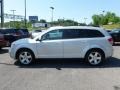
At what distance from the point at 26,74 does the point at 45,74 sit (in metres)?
0.67

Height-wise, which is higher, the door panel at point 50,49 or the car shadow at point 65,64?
the door panel at point 50,49

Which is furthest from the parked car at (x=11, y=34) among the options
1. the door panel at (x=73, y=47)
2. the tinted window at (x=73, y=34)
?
the door panel at (x=73, y=47)

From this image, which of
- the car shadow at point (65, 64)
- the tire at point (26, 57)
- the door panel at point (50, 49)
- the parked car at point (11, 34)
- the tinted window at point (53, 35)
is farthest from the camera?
the parked car at point (11, 34)

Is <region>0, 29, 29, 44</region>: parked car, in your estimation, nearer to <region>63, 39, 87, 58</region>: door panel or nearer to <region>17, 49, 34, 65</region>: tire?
<region>17, 49, 34, 65</region>: tire

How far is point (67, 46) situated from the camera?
12.5 m

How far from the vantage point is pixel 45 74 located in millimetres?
10469

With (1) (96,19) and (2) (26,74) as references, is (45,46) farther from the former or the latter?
(1) (96,19)

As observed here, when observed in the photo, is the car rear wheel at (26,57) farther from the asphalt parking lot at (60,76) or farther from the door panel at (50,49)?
the door panel at (50,49)

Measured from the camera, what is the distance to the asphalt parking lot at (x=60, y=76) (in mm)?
8492

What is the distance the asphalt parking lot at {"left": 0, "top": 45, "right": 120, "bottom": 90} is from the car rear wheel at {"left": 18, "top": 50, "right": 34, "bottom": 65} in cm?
29

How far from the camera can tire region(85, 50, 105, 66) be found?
1251cm

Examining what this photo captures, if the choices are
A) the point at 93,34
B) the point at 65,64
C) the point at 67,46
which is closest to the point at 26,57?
the point at 65,64

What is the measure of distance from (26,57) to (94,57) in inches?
114

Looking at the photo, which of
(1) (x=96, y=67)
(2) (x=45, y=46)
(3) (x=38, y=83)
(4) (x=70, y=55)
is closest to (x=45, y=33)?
(2) (x=45, y=46)
